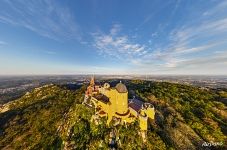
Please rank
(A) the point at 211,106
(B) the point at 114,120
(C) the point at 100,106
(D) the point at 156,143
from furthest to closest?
1. (A) the point at 211,106
2. (C) the point at 100,106
3. (B) the point at 114,120
4. (D) the point at 156,143

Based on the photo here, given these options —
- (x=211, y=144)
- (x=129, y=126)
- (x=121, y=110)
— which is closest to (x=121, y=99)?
(x=121, y=110)

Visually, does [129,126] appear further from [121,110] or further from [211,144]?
[211,144]

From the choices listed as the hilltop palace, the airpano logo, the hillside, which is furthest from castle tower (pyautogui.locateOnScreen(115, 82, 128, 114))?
the airpano logo

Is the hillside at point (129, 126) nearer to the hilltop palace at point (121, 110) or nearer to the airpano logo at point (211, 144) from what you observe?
the airpano logo at point (211, 144)

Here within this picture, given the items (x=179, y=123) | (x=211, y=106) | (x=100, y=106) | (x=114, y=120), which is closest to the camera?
(x=114, y=120)

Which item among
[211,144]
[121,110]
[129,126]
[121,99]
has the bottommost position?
[211,144]

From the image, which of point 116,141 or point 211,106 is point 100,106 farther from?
point 211,106

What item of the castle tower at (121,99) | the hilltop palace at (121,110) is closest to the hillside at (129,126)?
the hilltop palace at (121,110)

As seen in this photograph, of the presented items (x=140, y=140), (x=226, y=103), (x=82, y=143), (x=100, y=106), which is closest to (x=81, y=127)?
(x=82, y=143)

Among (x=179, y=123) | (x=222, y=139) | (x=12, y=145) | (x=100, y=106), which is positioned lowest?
(x=12, y=145)
